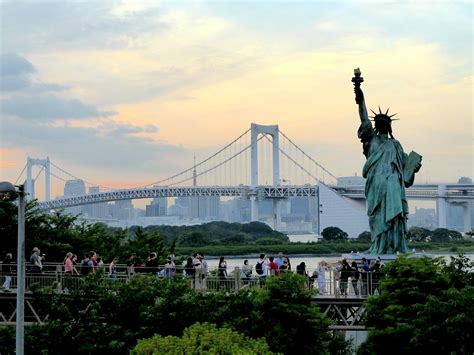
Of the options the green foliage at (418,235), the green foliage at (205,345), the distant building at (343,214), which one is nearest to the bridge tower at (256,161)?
the distant building at (343,214)

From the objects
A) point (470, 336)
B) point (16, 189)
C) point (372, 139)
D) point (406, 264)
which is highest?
point (372, 139)

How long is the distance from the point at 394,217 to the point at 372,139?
189 cm

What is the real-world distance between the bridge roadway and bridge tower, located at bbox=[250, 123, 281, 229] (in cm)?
141

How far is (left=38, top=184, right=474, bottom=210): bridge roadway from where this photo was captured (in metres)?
71.7

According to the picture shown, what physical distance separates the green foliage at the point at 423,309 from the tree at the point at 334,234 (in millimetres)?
53750

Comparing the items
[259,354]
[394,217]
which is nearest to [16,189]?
[259,354]

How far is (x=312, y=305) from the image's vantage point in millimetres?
14352

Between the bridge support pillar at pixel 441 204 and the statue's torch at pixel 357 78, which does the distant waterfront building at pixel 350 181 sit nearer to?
the bridge support pillar at pixel 441 204

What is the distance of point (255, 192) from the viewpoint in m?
75.6

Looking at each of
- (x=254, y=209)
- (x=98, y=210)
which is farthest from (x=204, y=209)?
(x=254, y=209)

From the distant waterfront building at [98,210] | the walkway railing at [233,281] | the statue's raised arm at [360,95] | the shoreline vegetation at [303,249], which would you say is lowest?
the walkway railing at [233,281]

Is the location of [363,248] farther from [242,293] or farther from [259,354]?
[259,354]

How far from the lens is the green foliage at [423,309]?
507 inches

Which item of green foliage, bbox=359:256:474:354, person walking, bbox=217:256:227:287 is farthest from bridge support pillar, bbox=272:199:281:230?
green foliage, bbox=359:256:474:354
